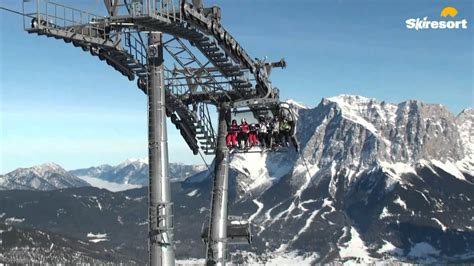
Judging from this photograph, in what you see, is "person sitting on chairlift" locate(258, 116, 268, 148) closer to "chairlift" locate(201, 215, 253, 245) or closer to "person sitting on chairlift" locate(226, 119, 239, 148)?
"person sitting on chairlift" locate(226, 119, 239, 148)

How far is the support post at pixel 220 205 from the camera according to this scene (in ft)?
206

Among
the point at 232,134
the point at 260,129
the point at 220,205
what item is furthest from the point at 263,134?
the point at 220,205

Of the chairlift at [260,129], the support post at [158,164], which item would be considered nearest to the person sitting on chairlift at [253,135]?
the chairlift at [260,129]

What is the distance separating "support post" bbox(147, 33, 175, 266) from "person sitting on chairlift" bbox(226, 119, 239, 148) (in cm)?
1550

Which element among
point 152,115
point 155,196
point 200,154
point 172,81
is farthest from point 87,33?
point 200,154

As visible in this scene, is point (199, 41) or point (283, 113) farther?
point (283, 113)

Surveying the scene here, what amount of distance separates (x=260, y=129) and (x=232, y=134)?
2669 millimetres

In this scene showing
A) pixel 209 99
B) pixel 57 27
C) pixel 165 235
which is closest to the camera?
pixel 57 27

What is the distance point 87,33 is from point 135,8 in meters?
3.47

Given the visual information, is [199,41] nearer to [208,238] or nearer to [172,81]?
[172,81]

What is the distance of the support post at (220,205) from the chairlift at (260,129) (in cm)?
156

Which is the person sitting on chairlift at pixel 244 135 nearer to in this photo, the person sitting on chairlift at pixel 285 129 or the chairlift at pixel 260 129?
the chairlift at pixel 260 129

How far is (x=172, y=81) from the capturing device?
205ft

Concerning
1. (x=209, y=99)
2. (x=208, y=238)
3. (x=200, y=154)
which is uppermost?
(x=209, y=99)
